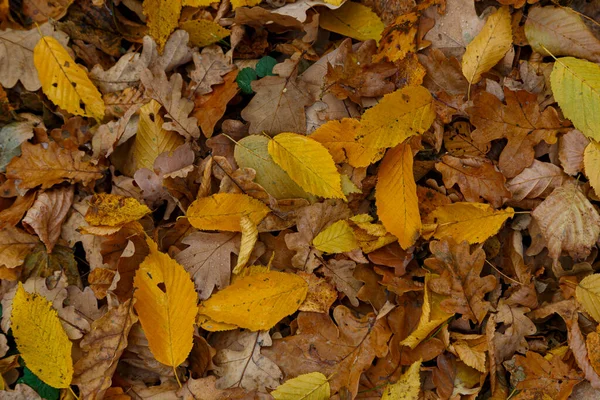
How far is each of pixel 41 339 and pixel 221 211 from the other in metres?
0.80

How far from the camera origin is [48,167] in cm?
219

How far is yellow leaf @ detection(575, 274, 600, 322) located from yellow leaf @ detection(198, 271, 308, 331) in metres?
0.97

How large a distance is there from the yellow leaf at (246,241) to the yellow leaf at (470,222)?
2.17ft

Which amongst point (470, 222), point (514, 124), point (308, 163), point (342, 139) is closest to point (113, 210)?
point (308, 163)

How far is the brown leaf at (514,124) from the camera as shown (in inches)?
79.4

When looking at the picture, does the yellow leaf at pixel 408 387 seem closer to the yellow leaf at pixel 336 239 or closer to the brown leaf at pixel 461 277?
the brown leaf at pixel 461 277

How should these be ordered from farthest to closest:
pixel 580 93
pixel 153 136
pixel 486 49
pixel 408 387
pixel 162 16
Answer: pixel 162 16 < pixel 153 136 < pixel 486 49 < pixel 580 93 < pixel 408 387

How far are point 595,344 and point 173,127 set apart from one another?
5.66 feet

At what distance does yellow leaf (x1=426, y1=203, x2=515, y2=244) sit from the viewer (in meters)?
1.95

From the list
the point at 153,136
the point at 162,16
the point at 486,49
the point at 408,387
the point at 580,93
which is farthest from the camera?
the point at 162,16

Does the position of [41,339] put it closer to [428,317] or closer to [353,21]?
[428,317]

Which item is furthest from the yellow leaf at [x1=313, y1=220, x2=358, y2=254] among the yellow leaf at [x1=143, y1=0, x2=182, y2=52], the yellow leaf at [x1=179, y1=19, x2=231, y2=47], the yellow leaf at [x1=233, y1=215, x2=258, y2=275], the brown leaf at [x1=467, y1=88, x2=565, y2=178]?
the yellow leaf at [x1=143, y1=0, x2=182, y2=52]

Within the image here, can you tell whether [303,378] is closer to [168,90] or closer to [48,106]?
[168,90]

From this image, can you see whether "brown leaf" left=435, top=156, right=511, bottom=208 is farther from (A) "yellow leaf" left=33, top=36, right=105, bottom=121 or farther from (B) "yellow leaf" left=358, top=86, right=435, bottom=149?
(A) "yellow leaf" left=33, top=36, right=105, bottom=121
